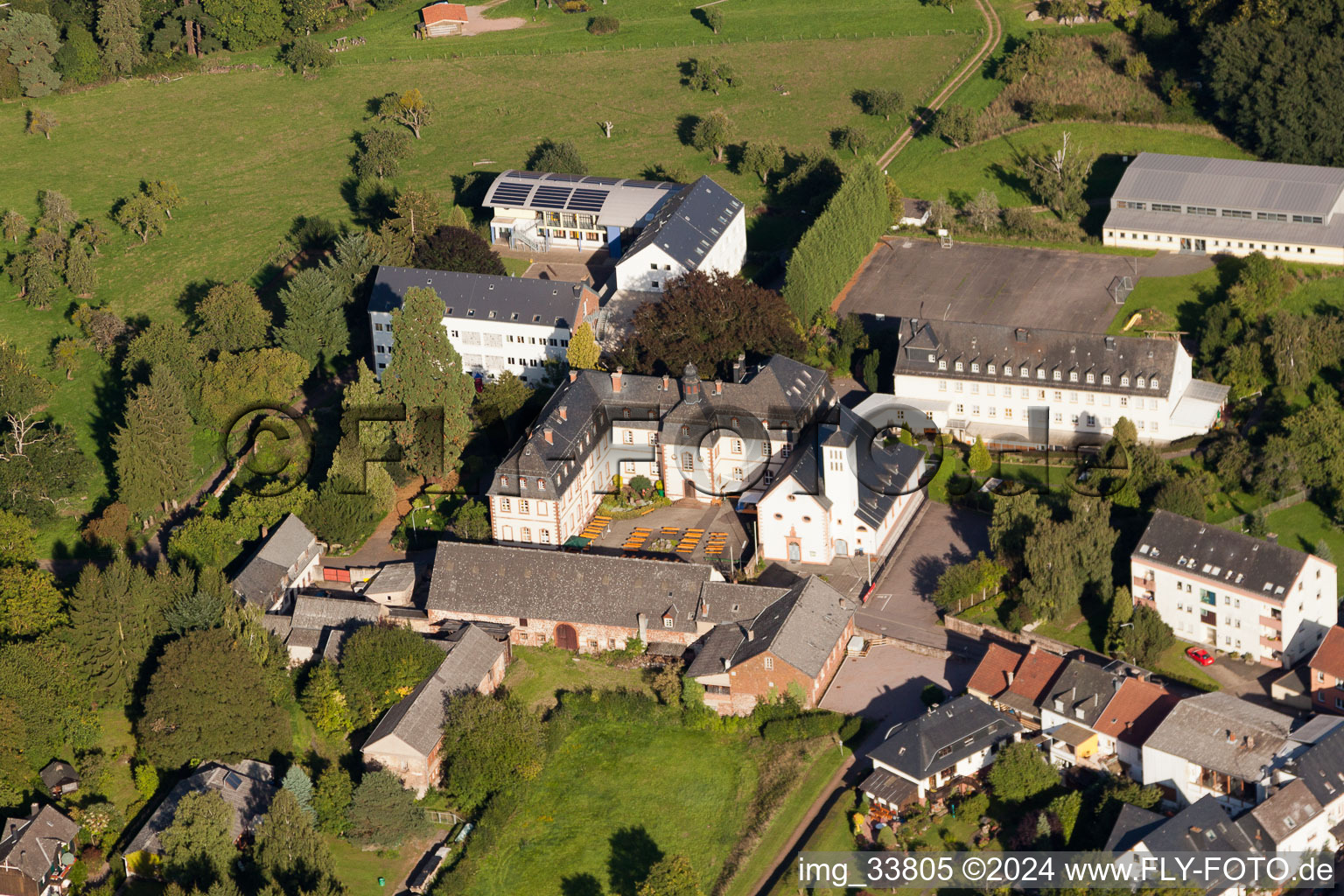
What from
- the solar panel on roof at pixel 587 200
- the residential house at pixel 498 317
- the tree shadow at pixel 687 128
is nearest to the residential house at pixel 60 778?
the residential house at pixel 498 317

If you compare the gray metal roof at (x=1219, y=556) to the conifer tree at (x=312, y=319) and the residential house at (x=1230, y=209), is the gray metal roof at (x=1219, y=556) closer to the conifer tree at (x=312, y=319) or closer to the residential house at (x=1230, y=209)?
the residential house at (x=1230, y=209)

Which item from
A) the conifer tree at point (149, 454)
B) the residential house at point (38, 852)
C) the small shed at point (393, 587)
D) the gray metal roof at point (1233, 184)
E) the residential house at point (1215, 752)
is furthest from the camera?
the gray metal roof at point (1233, 184)

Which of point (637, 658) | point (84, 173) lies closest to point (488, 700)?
point (637, 658)

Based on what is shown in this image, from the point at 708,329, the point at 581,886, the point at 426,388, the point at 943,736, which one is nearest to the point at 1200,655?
the point at 943,736

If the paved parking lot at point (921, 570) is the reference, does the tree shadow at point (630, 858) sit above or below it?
below

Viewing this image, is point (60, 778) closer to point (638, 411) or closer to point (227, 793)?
→ point (227, 793)
